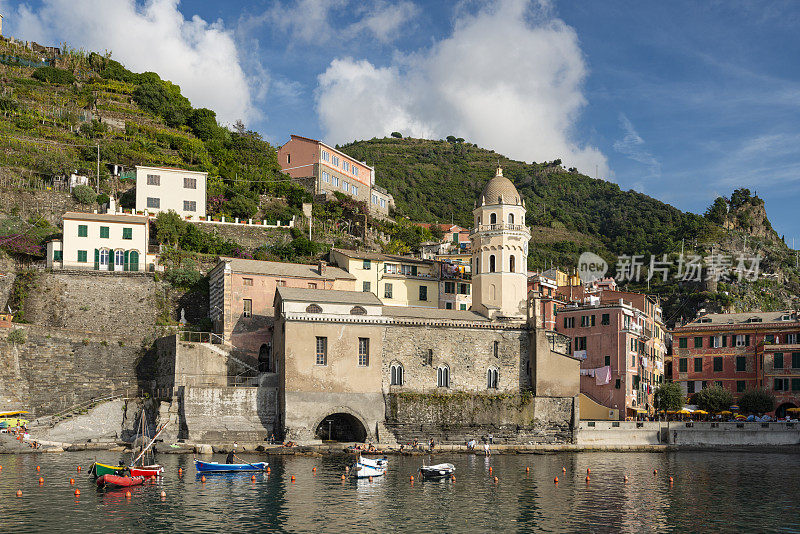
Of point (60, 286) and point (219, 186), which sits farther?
point (219, 186)

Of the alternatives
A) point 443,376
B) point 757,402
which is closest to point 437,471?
point 443,376

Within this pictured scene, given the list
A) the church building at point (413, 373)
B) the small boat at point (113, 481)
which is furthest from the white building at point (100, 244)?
the small boat at point (113, 481)

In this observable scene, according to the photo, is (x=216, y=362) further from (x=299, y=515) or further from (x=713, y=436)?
(x=713, y=436)

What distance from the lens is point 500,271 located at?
66.6m

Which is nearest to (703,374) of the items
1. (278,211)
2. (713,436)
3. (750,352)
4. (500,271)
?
(750,352)

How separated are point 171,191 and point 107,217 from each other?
9213 millimetres

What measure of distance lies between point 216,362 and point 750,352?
165 feet

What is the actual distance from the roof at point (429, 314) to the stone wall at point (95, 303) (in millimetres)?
19338

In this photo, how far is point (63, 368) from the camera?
58000 millimetres

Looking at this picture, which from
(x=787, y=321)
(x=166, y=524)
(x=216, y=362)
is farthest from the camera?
(x=787, y=321)

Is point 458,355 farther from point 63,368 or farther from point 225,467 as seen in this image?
point 63,368

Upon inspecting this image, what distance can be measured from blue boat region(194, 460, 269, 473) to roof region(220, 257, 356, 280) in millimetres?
21219

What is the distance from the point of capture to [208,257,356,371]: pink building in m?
62.3

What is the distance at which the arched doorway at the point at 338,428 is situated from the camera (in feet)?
193
